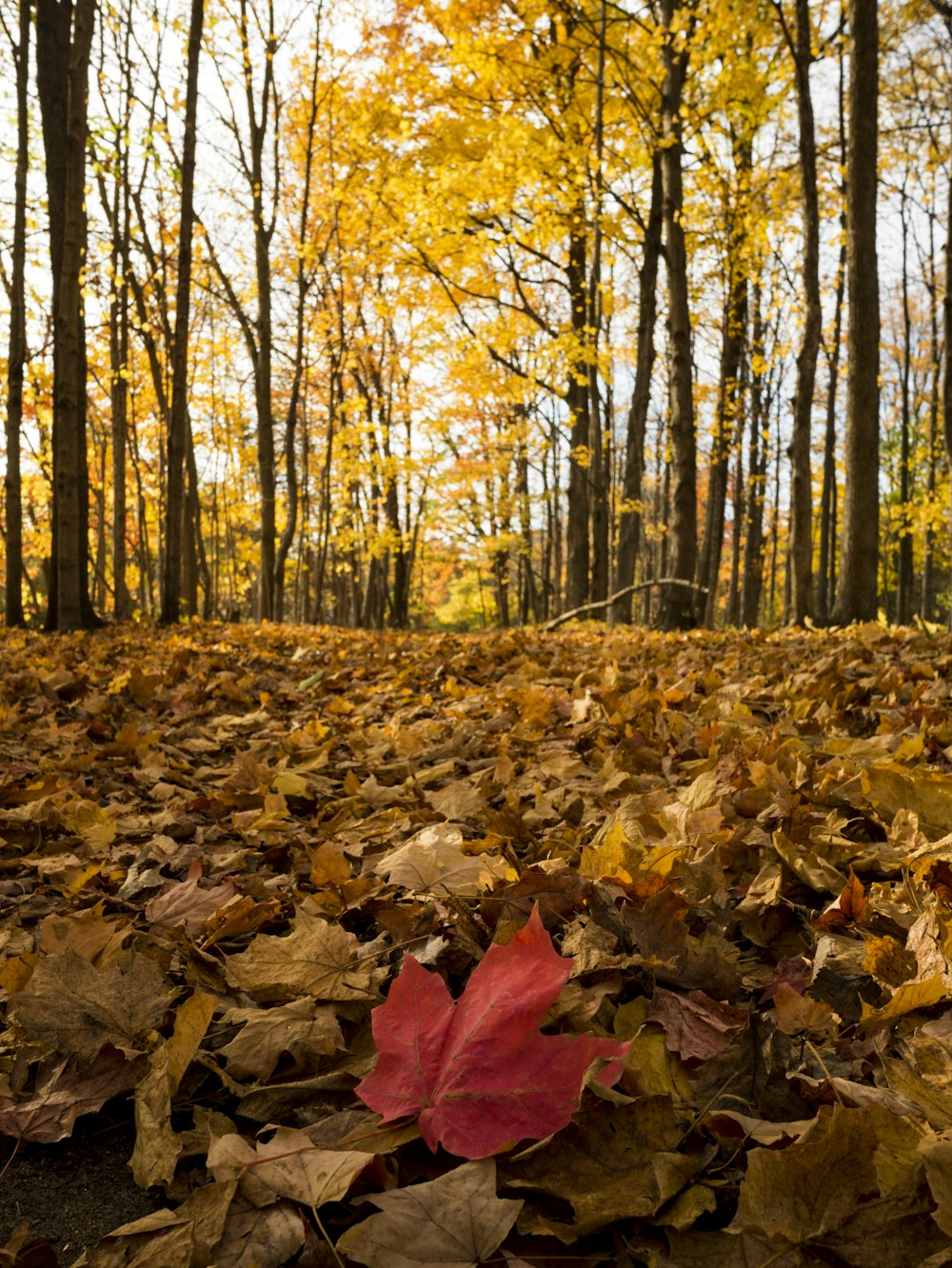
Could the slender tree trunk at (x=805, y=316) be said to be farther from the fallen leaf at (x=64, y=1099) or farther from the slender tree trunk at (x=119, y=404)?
the slender tree trunk at (x=119, y=404)

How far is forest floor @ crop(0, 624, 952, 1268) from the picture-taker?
0.72 m

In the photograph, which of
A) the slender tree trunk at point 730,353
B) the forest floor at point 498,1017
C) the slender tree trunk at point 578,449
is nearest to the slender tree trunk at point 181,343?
the slender tree trunk at point 578,449

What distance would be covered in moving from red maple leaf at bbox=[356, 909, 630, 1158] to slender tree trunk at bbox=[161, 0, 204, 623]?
9.39m

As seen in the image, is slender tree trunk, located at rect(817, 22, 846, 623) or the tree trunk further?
slender tree trunk, located at rect(817, 22, 846, 623)

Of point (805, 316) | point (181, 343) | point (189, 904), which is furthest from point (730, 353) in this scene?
point (189, 904)

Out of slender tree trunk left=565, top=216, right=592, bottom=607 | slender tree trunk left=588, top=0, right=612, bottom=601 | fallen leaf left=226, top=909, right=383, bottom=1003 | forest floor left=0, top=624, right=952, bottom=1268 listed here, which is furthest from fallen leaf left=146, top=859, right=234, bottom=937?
slender tree trunk left=565, top=216, right=592, bottom=607

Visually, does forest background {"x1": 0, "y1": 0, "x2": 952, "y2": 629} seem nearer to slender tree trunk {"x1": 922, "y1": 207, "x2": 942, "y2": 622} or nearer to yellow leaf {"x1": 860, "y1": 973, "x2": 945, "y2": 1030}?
slender tree trunk {"x1": 922, "y1": 207, "x2": 942, "y2": 622}

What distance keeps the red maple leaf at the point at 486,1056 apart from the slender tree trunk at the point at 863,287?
622cm

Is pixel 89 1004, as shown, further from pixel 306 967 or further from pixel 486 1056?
pixel 486 1056

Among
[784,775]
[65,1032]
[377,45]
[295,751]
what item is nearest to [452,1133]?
[65,1032]

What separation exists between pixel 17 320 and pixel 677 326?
7307 mm

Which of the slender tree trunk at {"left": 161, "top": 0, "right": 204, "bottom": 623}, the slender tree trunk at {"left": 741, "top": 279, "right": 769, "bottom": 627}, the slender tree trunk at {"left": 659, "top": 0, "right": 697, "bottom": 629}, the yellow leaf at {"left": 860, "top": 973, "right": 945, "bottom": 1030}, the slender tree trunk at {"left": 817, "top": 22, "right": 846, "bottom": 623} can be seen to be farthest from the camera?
the slender tree trunk at {"left": 741, "top": 279, "right": 769, "bottom": 627}

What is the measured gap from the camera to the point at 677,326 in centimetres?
875

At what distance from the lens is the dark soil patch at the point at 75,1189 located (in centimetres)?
80
